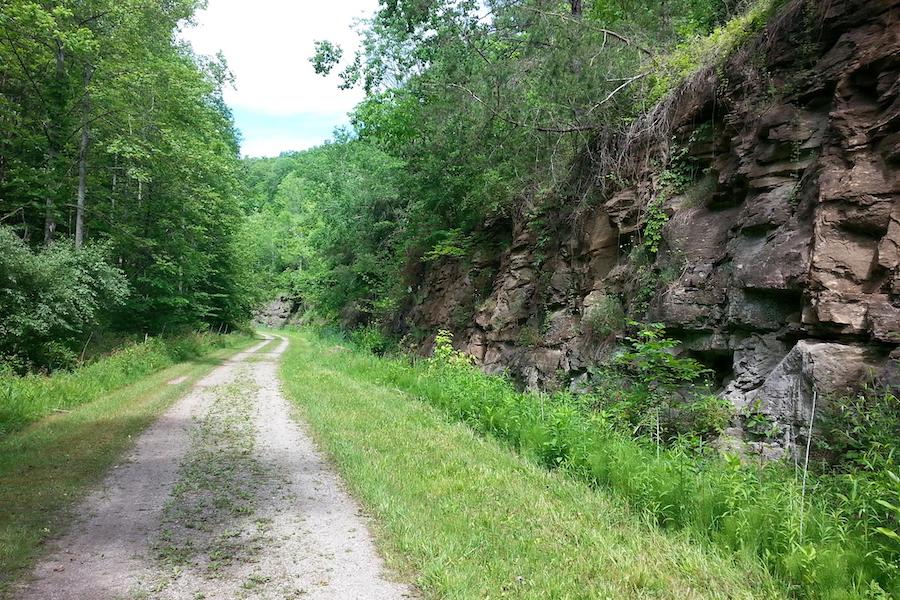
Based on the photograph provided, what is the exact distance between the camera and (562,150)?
1252 cm

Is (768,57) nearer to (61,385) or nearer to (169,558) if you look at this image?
(169,558)

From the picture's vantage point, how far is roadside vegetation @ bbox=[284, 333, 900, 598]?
355 centimetres

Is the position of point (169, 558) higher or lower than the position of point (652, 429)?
lower

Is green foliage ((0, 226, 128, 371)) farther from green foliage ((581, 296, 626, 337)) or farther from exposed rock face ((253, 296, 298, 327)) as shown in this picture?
exposed rock face ((253, 296, 298, 327))

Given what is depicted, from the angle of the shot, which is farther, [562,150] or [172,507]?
[562,150]

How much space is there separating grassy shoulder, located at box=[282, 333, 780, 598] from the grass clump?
18.4 feet

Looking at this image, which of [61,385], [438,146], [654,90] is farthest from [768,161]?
[61,385]

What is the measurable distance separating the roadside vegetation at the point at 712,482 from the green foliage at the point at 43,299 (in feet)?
25.2

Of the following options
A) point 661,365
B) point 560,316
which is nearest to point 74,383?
point 560,316

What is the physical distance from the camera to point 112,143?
16688 mm

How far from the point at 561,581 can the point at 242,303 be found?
1499 inches

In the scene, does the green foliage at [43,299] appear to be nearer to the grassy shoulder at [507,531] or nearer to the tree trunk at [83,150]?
the tree trunk at [83,150]

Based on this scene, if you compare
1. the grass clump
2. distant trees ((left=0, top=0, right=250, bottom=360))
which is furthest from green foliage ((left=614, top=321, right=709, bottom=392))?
distant trees ((left=0, top=0, right=250, bottom=360))

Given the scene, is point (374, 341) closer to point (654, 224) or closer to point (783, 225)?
point (654, 224)
